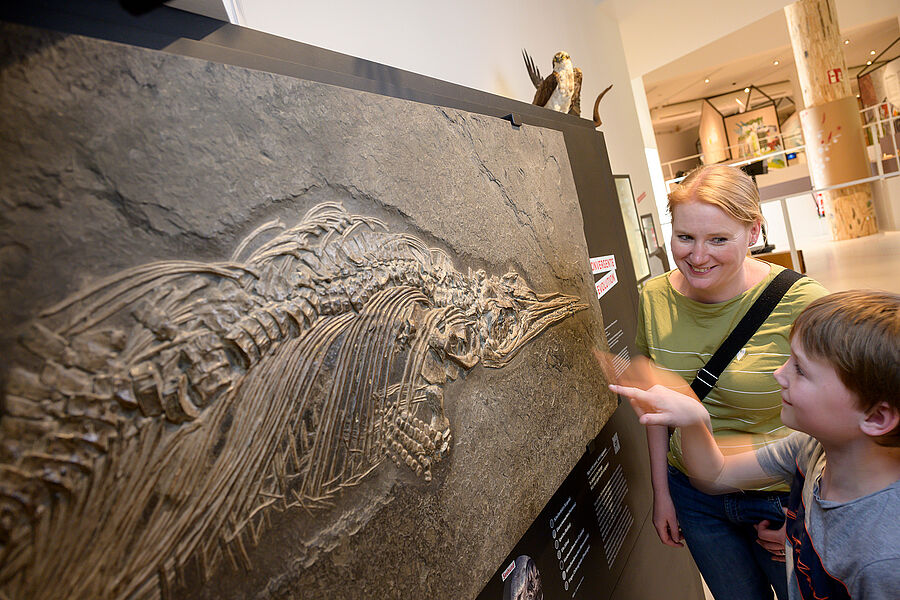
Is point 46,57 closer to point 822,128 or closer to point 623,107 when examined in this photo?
point 623,107

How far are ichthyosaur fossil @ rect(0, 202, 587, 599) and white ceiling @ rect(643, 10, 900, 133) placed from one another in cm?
1046

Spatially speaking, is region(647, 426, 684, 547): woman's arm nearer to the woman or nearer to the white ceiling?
the woman

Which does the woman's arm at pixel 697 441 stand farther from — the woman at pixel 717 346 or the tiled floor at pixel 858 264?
the tiled floor at pixel 858 264

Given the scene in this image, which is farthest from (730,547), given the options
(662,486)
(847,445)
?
(847,445)

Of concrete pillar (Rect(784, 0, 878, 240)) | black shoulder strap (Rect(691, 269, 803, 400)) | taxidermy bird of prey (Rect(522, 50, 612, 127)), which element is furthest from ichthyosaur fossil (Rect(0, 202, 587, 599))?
concrete pillar (Rect(784, 0, 878, 240))

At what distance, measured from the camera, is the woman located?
1.62 m

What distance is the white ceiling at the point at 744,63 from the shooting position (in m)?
10.2

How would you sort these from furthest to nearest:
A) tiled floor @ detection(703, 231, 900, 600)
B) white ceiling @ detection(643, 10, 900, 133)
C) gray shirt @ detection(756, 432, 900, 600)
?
white ceiling @ detection(643, 10, 900, 133) → tiled floor @ detection(703, 231, 900, 600) → gray shirt @ detection(756, 432, 900, 600)

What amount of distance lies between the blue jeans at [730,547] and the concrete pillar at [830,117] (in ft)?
21.5

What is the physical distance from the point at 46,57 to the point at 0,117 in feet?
0.35

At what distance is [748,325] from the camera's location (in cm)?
164

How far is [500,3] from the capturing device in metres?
3.05

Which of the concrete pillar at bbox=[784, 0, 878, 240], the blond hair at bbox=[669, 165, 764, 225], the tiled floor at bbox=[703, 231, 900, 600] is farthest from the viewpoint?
the concrete pillar at bbox=[784, 0, 878, 240]

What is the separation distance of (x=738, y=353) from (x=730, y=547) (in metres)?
0.61
